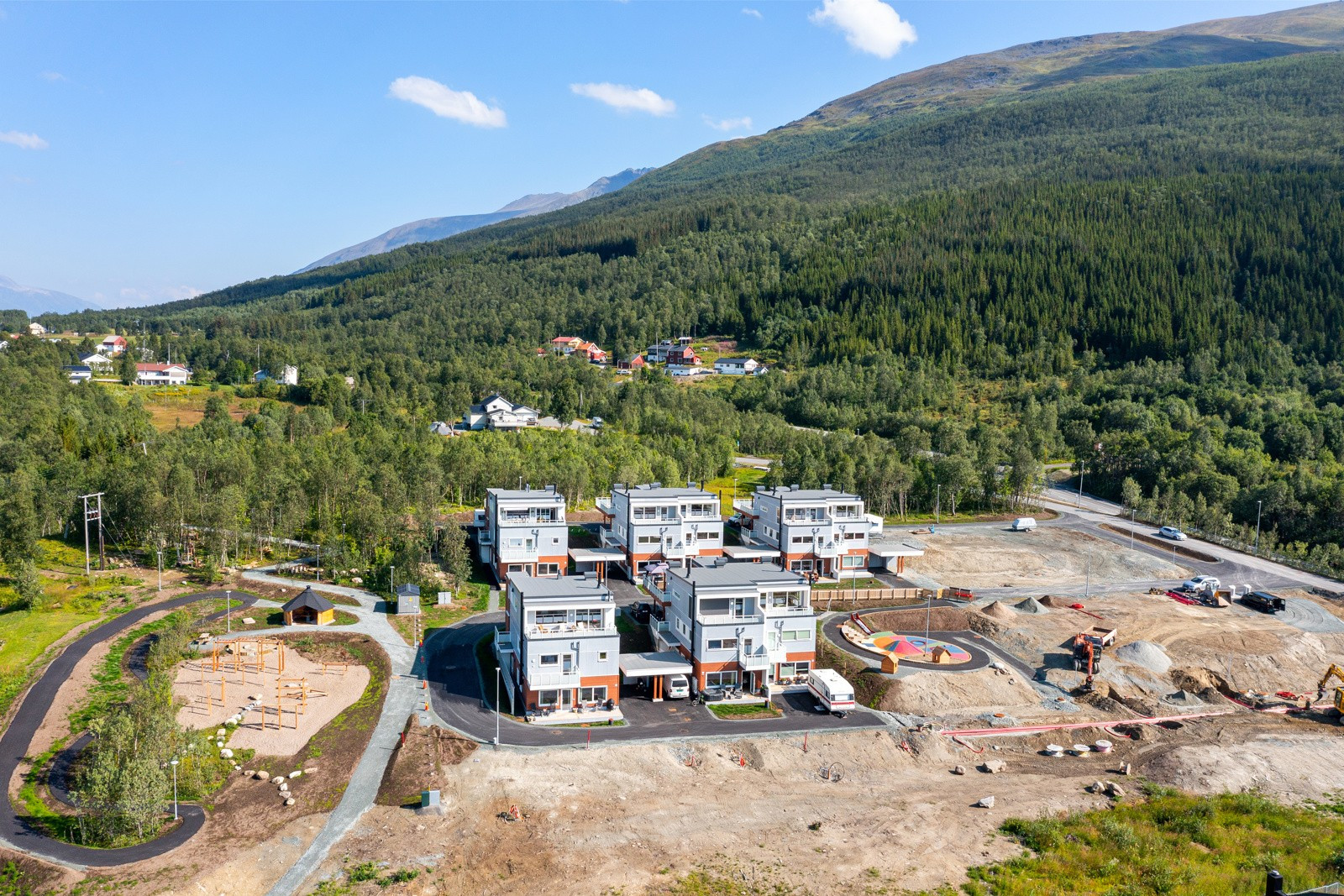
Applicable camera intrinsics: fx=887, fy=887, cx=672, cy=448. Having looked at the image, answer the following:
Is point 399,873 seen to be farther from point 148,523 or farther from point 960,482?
point 960,482

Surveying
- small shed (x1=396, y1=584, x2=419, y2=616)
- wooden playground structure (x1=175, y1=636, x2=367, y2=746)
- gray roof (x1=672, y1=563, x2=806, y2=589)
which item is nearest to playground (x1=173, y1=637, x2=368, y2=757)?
wooden playground structure (x1=175, y1=636, x2=367, y2=746)

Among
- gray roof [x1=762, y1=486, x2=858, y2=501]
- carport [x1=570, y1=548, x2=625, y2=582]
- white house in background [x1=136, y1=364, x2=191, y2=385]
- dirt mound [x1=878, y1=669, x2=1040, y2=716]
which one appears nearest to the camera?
dirt mound [x1=878, y1=669, x2=1040, y2=716]

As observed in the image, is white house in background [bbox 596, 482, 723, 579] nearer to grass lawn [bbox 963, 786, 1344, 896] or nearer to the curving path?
the curving path

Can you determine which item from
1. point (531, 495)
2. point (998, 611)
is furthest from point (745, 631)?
point (531, 495)

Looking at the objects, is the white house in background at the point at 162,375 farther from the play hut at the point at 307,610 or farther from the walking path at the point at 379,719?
the play hut at the point at 307,610

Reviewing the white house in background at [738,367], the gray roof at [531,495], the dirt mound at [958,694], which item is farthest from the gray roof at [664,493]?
the white house in background at [738,367]

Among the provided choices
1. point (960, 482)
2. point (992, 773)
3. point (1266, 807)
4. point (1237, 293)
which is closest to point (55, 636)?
point (992, 773)
